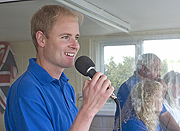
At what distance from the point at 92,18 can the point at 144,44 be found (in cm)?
35

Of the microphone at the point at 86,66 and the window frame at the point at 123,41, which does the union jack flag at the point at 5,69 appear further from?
the microphone at the point at 86,66

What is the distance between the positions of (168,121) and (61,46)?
70cm

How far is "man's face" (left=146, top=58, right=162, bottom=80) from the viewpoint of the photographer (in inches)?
41.8

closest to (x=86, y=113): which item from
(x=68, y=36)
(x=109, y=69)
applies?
(x=68, y=36)

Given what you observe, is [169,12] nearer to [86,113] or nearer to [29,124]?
[86,113]

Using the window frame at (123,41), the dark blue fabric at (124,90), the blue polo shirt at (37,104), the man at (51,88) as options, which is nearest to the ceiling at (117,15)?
the window frame at (123,41)

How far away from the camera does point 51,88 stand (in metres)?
0.75

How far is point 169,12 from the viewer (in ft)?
3.49

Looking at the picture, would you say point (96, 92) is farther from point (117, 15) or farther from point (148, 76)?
point (117, 15)

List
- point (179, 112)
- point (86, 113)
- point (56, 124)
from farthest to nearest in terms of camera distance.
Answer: point (179, 112) < point (56, 124) < point (86, 113)

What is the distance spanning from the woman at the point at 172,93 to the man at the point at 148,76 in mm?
20

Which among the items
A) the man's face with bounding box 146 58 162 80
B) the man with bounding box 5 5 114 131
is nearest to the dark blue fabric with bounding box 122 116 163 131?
the man's face with bounding box 146 58 162 80

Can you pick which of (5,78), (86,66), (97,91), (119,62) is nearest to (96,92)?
(97,91)

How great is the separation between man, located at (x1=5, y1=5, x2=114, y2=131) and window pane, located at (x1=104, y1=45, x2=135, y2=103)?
34 centimetres
